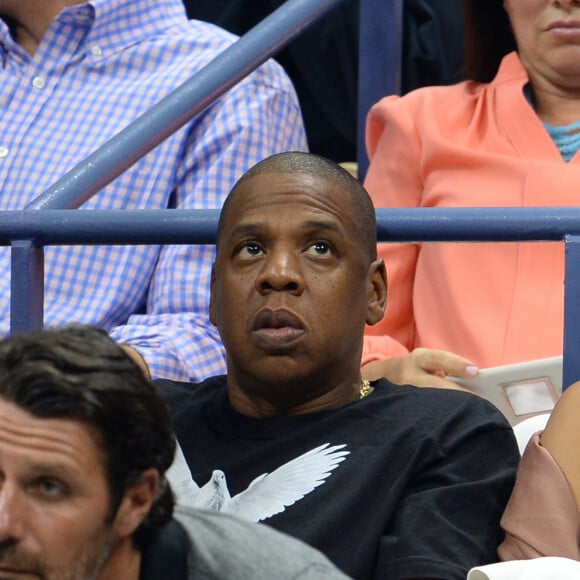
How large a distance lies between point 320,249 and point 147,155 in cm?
82

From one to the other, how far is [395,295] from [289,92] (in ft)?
1.64

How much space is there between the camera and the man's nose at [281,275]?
2.29 m

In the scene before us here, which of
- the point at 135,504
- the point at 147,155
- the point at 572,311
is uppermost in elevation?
the point at 135,504

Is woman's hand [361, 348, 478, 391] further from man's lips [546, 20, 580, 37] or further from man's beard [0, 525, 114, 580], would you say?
man's beard [0, 525, 114, 580]

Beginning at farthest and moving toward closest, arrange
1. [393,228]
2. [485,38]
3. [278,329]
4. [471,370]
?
[485,38] < [471,370] < [393,228] < [278,329]

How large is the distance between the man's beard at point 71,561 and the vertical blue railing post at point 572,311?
0.93 meters

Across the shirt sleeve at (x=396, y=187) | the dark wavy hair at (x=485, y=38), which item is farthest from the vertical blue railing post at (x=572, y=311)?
the dark wavy hair at (x=485, y=38)

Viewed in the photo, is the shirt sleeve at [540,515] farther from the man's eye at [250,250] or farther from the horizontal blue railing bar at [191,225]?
the man's eye at [250,250]

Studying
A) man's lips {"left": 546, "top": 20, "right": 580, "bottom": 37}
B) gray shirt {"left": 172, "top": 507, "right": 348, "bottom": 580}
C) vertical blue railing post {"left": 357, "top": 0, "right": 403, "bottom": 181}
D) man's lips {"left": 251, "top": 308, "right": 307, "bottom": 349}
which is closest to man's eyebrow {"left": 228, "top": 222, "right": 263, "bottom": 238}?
man's lips {"left": 251, "top": 308, "right": 307, "bottom": 349}

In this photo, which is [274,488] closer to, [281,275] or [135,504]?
[281,275]

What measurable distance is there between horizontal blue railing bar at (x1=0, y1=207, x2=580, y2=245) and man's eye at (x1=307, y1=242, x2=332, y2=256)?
3.7 inches

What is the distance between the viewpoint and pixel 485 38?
10.7 ft

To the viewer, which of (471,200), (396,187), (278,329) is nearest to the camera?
(278,329)

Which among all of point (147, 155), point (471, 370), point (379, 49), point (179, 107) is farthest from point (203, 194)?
point (471, 370)
